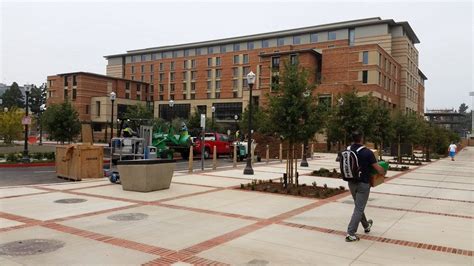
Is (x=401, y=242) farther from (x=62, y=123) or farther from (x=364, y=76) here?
(x=364, y=76)

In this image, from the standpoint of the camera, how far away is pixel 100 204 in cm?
931

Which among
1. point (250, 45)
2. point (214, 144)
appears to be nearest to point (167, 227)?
point (214, 144)

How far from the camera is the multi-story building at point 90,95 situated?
82125 mm

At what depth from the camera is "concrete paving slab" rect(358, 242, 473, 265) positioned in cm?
556

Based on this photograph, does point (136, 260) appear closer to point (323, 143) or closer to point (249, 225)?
point (249, 225)

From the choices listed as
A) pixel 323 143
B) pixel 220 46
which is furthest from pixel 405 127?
pixel 220 46

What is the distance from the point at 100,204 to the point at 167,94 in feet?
301

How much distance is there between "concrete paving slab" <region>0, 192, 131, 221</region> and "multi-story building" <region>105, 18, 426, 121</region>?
49.6 meters

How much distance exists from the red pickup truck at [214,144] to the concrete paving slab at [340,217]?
716 inches

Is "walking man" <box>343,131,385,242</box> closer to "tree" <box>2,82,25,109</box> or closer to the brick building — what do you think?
the brick building

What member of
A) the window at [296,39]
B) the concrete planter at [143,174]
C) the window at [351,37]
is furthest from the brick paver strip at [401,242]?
the window at [296,39]

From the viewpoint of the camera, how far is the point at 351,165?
6703mm

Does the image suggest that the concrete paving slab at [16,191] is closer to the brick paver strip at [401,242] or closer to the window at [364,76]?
the brick paver strip at [401,242]

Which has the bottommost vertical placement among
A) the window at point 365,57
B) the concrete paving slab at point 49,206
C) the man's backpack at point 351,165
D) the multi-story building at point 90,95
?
the concrete paving slab at point 49,206
